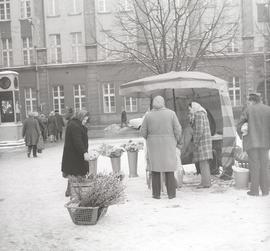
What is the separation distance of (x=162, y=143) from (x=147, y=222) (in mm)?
1929

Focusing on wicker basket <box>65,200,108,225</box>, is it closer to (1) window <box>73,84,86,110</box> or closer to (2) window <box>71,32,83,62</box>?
(2) window <box>71,32,83,62</box>

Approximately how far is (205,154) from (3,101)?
16.3 meters

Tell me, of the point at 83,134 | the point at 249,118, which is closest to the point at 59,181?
the point at 83,134

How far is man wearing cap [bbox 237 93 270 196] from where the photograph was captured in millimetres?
8508

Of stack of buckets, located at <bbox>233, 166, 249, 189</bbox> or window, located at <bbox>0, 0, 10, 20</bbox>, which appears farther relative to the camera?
window, located at <bbox>0, 0, 10, 20</bbox>

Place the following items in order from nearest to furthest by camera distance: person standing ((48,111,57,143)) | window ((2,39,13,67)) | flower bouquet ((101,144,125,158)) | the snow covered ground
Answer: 1. the snow covered ground
2. flower bouquet ((101,144,125,158))
3. person standing ((48,111,57,143))
4. window ((2,39,13,67))

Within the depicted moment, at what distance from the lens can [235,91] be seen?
123 ft

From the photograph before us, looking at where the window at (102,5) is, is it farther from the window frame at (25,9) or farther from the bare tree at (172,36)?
the bare tree at (172,36)

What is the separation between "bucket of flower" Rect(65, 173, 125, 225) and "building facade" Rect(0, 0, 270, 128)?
27.8 metres

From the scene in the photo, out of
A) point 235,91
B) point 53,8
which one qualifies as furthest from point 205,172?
point 235,91

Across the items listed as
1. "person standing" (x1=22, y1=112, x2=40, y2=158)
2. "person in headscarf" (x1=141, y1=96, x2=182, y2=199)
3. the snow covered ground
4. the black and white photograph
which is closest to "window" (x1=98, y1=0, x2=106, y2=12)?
the black and white photograph

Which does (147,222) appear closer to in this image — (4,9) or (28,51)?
(4,9)

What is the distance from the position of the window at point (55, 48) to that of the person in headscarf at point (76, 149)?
28383 millimetres

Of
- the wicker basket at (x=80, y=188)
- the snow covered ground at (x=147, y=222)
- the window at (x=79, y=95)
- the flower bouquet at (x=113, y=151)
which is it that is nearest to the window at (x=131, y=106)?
the window at (x=79, y=95)
